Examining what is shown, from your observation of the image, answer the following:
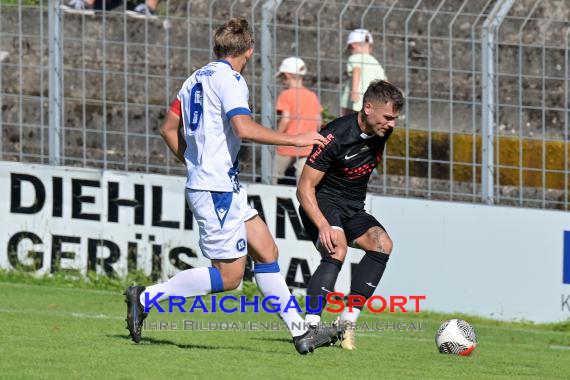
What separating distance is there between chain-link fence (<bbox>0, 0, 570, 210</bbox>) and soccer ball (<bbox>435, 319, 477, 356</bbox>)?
10.1 feet

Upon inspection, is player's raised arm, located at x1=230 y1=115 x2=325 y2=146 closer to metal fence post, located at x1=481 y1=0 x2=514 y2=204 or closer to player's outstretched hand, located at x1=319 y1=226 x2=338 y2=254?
player's outstretched hand, located at x1=319 y1=226 x2=338 y2=254

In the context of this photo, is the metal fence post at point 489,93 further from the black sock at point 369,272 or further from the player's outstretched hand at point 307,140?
the player's outstretched hand at point 307,140

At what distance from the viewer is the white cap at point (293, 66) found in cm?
1277

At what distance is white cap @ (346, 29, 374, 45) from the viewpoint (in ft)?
40.9

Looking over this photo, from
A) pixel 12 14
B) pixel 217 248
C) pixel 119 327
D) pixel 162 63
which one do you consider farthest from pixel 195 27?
pixel 217 248

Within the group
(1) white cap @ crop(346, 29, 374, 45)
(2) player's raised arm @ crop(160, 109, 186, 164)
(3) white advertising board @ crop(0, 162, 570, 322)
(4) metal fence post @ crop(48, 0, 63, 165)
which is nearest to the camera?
(2) player's raised arm @ crop(160, 109, 186, 164)

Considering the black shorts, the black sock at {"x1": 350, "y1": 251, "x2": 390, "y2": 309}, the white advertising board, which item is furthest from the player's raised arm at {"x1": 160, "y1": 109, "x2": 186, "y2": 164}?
the white advertising board

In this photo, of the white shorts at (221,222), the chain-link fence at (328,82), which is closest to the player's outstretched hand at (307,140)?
the white shorts at (221,222)

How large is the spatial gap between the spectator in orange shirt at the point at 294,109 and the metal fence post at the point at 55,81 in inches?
82.0

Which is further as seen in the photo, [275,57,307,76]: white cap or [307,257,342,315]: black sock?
[275,57,307,76]: white cap

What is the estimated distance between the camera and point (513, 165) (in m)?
12.2

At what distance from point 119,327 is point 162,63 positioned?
3747 mm

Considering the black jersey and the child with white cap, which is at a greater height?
the child with white cap

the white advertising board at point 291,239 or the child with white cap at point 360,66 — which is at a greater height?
the child with white cap at point 360,66
